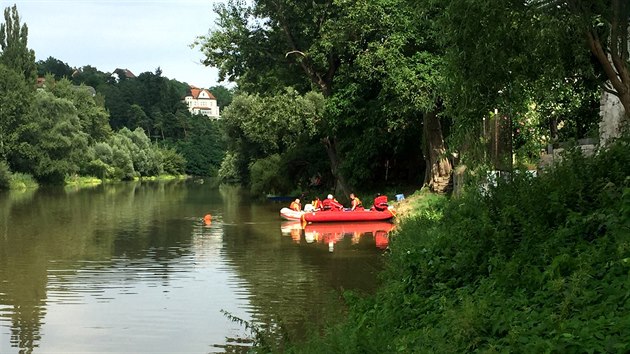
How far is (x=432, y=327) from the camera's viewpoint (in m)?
6.68

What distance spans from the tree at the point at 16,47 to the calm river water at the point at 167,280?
45195 millimetres

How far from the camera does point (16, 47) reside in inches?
2808

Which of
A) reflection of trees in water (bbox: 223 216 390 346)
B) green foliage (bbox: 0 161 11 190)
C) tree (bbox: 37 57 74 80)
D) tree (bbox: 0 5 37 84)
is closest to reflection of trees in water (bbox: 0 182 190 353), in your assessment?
reflection of trees in water (bbox: 223 216 390 346)

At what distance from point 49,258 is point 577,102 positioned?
46.0 feet

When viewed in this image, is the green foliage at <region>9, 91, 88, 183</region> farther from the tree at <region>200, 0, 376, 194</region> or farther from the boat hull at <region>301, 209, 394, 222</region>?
the boat hull at <region>301, 209, 394, 222</region>

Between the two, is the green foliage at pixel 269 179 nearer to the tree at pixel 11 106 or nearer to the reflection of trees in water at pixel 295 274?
the reflection of trees in water at pixel 295 274

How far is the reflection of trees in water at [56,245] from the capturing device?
12789 mm

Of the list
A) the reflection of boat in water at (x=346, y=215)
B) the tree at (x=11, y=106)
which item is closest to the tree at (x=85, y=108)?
the tree at (x=11, y=106)

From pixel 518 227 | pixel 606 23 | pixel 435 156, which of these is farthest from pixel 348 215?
pixel 518 227

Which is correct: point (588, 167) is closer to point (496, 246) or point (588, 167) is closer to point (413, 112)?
point (496, 246)

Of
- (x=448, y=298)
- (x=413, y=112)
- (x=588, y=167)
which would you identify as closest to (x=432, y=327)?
(x=448, y=298)

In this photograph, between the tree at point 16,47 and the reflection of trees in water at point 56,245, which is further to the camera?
the tree at point 16,47

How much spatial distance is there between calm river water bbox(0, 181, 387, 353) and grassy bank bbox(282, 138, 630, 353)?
3.93 ft

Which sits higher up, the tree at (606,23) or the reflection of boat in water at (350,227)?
the tree at (606,23)
